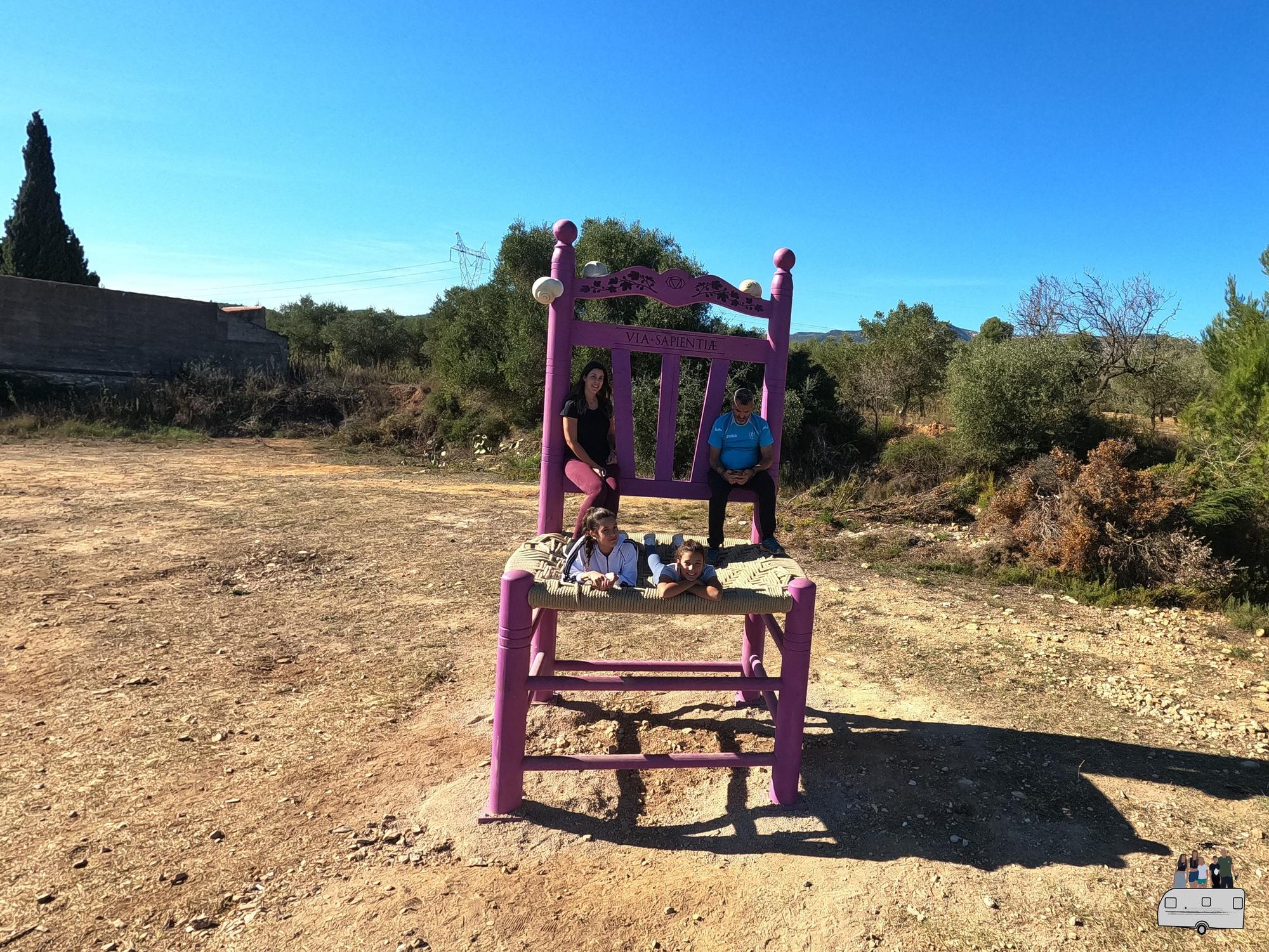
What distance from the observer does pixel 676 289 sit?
3648 millimetres

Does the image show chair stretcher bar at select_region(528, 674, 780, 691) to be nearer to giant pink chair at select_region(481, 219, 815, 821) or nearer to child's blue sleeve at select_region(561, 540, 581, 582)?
giant pink chair at select_region(481, 219, 815, 821)

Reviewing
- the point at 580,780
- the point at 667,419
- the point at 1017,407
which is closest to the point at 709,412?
the point at 667,419

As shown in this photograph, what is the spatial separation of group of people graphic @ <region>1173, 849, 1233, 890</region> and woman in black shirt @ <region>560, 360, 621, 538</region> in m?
2.67

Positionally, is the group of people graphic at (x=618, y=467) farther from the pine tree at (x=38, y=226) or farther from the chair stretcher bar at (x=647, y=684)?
the pine tree at (x=38, y=226)

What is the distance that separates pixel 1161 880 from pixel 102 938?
3.68 metres

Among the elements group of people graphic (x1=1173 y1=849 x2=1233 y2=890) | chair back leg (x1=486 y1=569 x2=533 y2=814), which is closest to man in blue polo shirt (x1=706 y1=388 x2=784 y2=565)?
chair back leg (x1=486 y1=569 x2=533 y2=814)

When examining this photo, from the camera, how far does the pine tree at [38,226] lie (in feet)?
87.9

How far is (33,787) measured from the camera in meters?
2.87

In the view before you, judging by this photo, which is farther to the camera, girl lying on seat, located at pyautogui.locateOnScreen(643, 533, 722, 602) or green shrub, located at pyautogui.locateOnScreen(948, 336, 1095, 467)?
green shrub, located at pyautogui.locateOnScreen(948, 336, 1095, 467)

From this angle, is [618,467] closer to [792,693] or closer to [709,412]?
[709,412]

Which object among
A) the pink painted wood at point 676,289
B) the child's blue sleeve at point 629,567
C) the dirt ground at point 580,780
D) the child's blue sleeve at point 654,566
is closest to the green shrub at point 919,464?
the dirt ground at point 580,780

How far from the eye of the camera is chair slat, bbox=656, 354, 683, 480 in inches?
144

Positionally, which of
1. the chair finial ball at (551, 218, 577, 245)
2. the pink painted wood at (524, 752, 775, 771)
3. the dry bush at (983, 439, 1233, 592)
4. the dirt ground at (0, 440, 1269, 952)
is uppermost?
the chair finial ball at (551, 218, 577, 245)

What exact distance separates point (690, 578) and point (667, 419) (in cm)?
111
